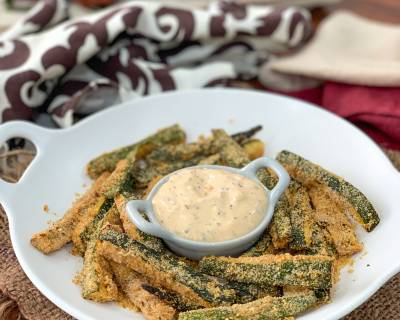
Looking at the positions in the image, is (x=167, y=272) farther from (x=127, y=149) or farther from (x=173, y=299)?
(x=127, y=149)

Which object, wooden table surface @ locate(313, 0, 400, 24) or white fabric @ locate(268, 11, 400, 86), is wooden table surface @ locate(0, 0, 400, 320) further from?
white fabric @ locate(268, 11, 400, 86)

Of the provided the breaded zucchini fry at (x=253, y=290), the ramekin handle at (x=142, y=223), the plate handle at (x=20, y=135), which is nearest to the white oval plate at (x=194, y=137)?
the plate handle at (x=20, y=135)

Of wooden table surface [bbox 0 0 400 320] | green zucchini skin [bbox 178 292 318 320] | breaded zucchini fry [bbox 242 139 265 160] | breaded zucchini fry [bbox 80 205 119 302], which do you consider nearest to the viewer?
green zucchini skin [bbox 178 292 318 320]

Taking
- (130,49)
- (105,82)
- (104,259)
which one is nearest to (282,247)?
(104,259)

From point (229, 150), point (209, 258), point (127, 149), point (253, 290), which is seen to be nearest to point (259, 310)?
point (253, 290)

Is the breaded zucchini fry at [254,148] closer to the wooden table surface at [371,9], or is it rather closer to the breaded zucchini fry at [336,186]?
the breaded zucchini fry at [336,186]

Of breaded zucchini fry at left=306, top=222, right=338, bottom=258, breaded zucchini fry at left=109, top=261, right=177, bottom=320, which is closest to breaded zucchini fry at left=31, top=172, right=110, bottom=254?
breaded zucchini fry at left=109, top=261, right=177, bottom=320
